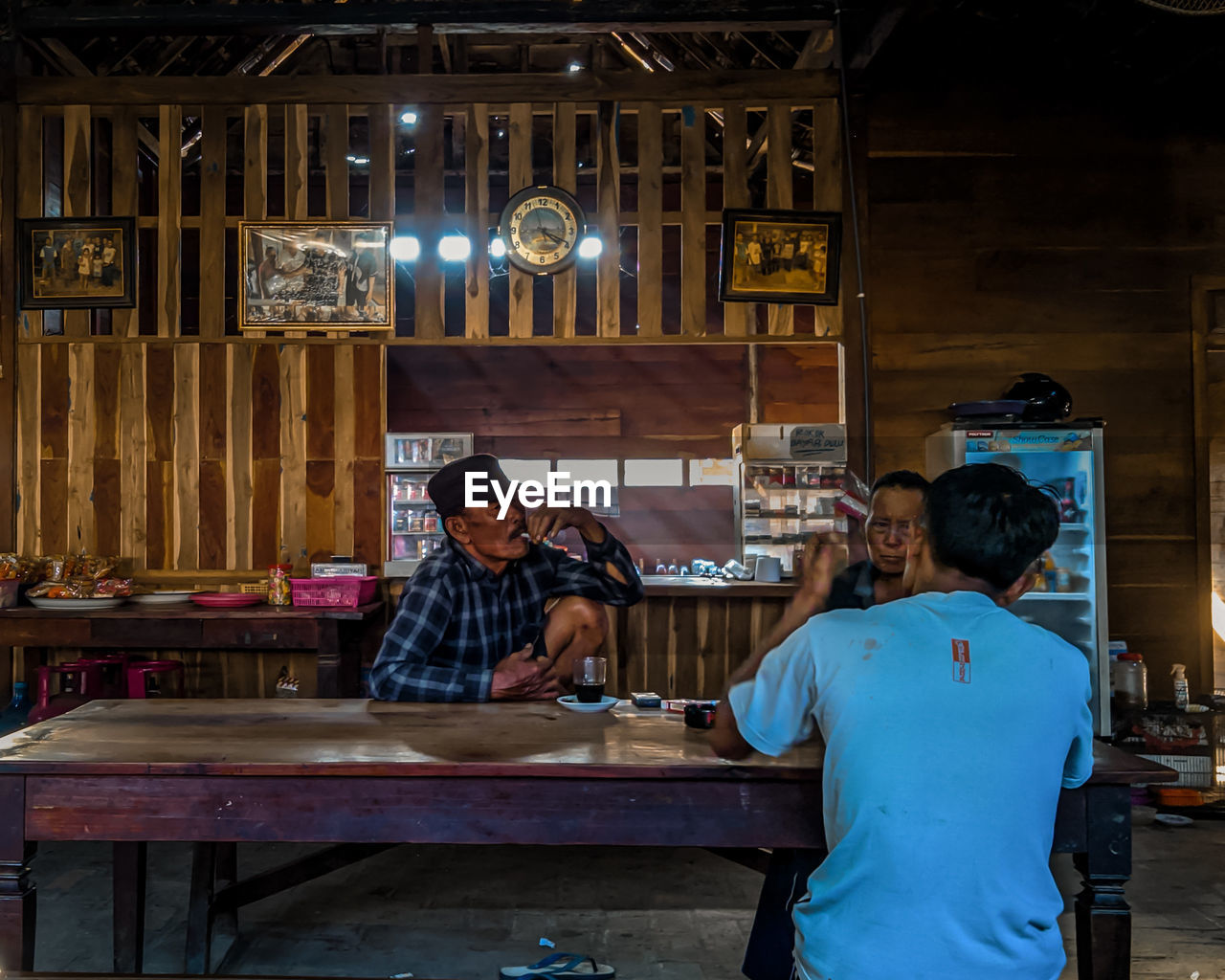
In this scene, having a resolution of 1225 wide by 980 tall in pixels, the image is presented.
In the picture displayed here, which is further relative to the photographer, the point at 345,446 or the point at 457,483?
the point at 345,446

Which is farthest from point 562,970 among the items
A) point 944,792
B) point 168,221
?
point 168,221

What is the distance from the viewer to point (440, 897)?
333 cm

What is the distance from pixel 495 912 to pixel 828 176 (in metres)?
4.53

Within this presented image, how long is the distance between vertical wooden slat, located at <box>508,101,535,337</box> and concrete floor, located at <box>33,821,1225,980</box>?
3.17 meters

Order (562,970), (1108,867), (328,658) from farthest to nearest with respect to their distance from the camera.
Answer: (328,658) → (562,970) → (1108,867)

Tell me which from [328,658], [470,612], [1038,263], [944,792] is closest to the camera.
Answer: [944,792]

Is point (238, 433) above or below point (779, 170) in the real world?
below

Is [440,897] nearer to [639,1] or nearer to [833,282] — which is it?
[833,282]

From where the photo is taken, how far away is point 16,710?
507 centimetres

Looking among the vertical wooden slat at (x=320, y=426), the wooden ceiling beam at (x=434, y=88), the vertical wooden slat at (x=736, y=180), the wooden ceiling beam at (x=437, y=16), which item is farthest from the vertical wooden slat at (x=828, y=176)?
the vertical wooden slat at (x=320, y=426)

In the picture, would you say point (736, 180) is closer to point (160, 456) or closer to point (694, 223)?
point (694, 223)

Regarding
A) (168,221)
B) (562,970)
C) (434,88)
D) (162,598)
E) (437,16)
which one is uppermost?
(437,16)

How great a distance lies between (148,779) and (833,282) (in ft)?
15.2

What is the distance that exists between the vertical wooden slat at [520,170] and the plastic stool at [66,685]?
3.06 m
